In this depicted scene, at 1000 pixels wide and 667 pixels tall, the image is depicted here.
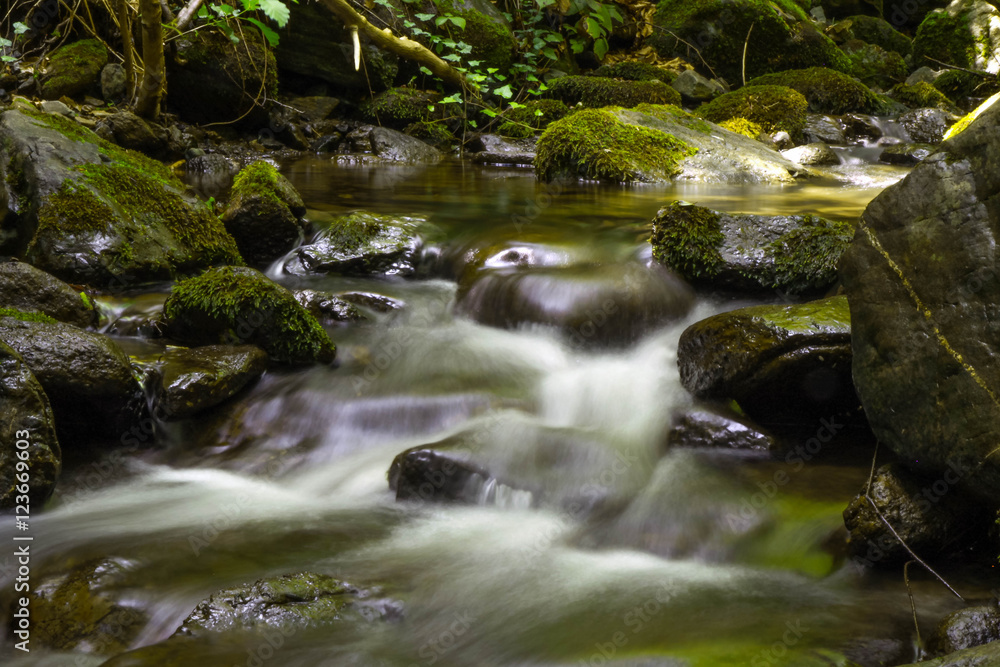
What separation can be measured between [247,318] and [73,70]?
27.7 feet

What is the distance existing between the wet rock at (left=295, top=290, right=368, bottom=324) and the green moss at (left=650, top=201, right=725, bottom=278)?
2015 mm

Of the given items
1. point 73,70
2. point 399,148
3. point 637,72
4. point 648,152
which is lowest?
point 648,152

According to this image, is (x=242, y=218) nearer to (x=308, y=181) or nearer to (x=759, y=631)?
(x=308, y=181)

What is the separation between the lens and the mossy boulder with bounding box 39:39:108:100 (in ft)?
35.2

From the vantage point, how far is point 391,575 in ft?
9.86

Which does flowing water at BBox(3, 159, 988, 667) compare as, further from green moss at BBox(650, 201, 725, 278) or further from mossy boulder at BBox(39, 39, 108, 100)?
mossy boulder at BBox(39, 39, 108, 100)

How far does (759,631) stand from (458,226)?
183 inches

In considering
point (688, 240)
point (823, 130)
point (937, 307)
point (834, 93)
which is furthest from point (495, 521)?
point (834, 93)

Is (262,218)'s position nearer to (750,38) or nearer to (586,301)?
(586,301)

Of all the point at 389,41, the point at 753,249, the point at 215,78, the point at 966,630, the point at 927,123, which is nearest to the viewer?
the point at 966,630

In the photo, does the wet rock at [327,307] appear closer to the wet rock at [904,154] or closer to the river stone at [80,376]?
the river stone at [80,376]

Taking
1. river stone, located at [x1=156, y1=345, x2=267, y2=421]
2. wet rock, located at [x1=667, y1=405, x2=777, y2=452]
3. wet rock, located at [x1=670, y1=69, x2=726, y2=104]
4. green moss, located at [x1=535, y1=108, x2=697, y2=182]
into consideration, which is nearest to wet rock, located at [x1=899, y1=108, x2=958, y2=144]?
wet rock, located at [x1=670, y1=69, x2=726, y2=104]

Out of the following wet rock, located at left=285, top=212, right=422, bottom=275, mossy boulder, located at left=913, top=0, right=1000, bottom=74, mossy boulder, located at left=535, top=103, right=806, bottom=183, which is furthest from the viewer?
mossy boulder, located at left=913, top=0, right=1000, bottom=74

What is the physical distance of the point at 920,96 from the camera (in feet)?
47.1
